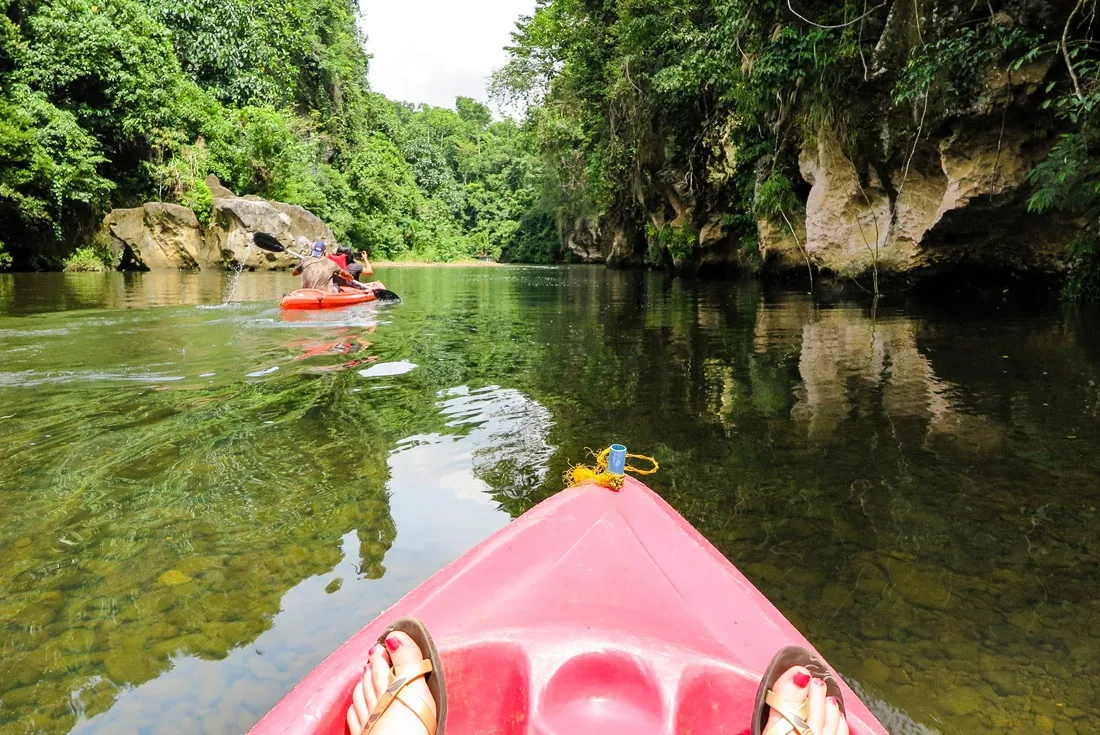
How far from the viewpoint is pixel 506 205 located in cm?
4812

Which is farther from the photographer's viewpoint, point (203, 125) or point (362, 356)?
point (203, 125)

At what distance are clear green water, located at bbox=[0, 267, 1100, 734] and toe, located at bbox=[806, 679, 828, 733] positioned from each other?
53 centimetres

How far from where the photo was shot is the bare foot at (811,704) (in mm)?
1246

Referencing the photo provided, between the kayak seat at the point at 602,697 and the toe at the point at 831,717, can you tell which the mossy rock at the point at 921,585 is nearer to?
the toe at the point at 831,717

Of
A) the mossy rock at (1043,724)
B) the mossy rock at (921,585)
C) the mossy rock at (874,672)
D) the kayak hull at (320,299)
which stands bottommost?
the mossy rock at (1043,724)

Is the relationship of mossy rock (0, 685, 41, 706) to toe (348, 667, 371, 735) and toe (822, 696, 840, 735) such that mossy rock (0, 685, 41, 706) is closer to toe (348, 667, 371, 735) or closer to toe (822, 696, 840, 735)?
toe (348, 667, 371, 735)

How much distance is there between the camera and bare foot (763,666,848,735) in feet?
4.09

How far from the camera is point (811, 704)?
128cm

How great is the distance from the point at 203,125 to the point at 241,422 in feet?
70.2

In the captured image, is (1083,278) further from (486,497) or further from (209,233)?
(209,233)

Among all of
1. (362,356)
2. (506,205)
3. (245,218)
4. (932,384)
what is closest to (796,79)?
(932,384)

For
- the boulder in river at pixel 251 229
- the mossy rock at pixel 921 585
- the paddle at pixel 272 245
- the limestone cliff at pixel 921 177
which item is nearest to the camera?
the mossy rock at pixel 921 585

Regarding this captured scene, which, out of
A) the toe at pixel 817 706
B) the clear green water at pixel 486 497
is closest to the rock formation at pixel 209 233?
the clear green water at pixel 486 497

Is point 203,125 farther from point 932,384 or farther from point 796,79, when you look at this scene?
point 932,384
